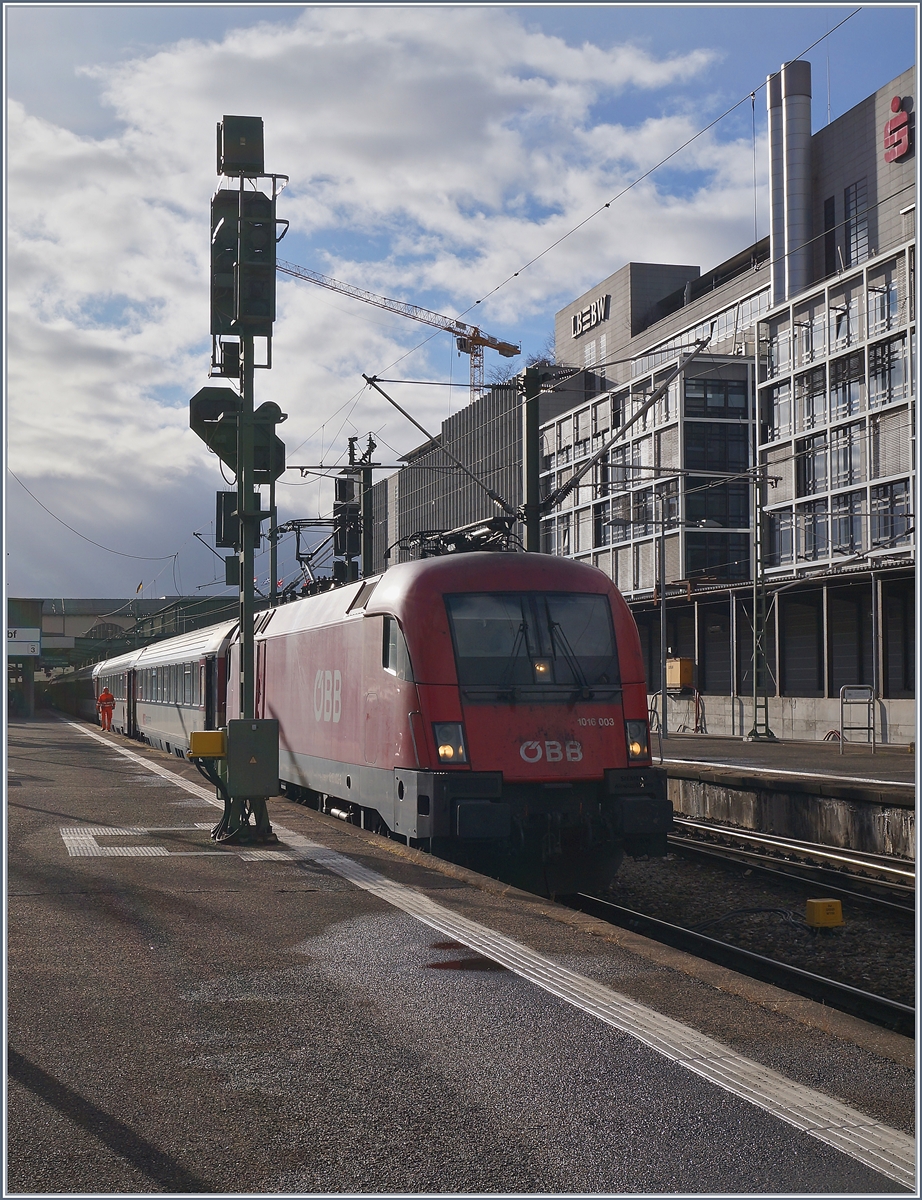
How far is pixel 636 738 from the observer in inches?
438

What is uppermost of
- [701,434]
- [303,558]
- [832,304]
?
[832,304]

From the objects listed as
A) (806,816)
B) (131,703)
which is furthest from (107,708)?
(806,816)

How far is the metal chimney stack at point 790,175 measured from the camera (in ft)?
186

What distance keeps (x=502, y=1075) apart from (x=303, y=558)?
2504cm

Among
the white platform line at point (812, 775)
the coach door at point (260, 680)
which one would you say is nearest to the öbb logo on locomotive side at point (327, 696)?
the coach door at point (260, 680)

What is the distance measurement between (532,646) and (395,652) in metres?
1.25

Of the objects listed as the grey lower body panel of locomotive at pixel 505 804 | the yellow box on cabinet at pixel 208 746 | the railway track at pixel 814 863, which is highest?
the yellow box on cabinet at pixel 208 746

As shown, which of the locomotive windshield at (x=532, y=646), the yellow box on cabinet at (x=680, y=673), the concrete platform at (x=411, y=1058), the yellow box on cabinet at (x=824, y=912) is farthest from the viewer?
the yellow box on cabinet at (x=680, y=673)

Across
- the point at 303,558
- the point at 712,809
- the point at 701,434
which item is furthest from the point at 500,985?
the point at 701,434

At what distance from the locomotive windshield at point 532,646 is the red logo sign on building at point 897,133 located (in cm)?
4620

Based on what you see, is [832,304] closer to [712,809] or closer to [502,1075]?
[712,809]

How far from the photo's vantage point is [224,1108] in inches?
175

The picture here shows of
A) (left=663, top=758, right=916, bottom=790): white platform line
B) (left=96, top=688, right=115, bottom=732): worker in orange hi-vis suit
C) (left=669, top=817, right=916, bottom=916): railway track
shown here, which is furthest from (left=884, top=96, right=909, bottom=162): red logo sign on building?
(left=669, top=817, right=916, bottom=916): railway track

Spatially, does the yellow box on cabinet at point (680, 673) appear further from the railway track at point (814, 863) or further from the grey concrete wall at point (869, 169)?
the railway track at point (814, 863)
